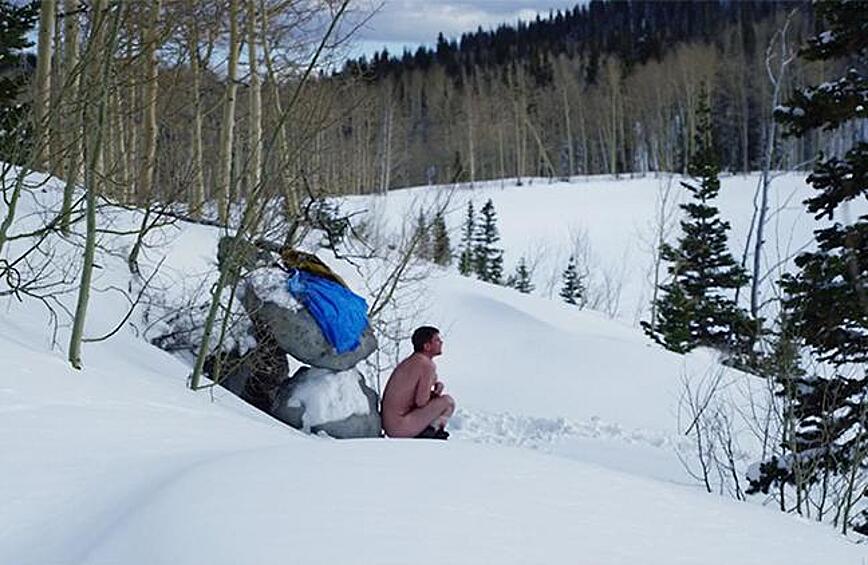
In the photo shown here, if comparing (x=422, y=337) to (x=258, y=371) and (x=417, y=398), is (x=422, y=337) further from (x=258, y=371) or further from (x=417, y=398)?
(x=258, y=371)

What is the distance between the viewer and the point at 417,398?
7.24 meters

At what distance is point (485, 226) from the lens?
119 feet

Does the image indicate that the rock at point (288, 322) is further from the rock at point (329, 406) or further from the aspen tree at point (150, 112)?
the aspen tree at point (150, 112)

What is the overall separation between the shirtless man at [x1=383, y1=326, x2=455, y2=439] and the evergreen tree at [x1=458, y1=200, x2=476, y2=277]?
88.0ft

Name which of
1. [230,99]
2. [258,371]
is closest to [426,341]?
[258,371]

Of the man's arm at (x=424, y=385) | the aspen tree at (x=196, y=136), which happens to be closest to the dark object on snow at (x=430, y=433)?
the man's arm at (x=424, y=385)

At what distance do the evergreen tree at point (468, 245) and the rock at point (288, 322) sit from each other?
84.8 feet

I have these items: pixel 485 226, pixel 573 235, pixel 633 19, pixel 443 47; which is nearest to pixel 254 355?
pixel 485 226

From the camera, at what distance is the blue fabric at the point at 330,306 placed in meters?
8.12

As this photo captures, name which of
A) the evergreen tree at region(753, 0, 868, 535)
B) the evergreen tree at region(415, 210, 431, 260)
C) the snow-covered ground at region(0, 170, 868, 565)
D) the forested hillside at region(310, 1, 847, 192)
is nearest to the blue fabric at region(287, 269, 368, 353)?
the snow-covered ground at region(0, 170, 868, 565)

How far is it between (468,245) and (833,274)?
96.7 feet

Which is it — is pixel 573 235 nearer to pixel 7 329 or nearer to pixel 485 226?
pixel 485 226

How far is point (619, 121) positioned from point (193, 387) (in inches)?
2118

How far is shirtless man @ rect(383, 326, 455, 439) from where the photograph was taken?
715 cm
